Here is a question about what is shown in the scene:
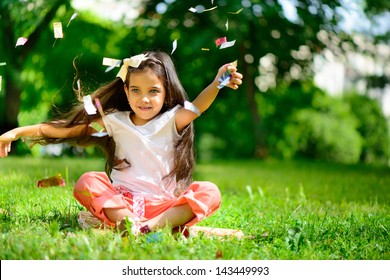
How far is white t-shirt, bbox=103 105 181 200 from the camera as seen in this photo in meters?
3.07

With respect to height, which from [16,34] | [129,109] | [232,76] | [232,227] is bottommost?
[232,227]

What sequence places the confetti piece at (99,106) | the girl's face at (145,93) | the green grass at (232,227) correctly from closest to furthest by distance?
the green grass at (232,227), the girl's face at (145,93), the confetti piece at (99,106)

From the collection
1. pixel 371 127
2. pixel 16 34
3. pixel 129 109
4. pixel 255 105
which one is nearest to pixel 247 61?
pixel 255 105

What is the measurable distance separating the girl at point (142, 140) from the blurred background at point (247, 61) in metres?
3.01

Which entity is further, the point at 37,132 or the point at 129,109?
the point at 129,109

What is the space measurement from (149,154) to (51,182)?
0.68 metres

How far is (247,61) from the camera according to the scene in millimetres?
9414

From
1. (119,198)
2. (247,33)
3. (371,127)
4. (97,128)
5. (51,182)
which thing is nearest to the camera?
(119,198)

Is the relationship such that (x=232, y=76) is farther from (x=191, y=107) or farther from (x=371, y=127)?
(x=371, y=127)

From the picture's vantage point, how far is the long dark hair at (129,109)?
3.13 meters

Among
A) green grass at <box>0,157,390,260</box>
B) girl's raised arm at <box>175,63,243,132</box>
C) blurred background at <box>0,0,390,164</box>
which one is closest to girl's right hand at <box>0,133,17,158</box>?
green grass at <box>0,157,390,260</box>

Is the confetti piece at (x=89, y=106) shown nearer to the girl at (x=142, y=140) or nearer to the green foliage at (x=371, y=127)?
the girl at (x=142, y=140)

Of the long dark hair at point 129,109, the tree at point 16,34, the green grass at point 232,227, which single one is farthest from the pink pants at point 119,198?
the tree at point 16,34
